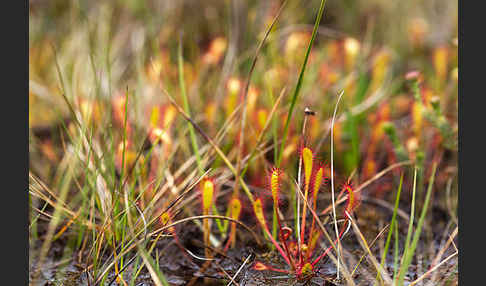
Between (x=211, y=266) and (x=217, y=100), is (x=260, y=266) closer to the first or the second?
(x=211, y=266)

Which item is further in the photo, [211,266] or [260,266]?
[211,266]

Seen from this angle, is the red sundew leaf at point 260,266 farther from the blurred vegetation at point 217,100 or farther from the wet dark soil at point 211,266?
the blurred vegetation at point 217,100

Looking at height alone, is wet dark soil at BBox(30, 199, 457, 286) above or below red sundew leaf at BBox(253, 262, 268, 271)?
below

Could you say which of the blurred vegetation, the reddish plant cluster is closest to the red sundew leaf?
the reddish plant cluster

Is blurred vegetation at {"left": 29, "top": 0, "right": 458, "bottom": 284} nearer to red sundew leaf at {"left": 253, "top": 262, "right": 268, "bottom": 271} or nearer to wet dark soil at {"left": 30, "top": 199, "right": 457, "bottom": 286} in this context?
wet dark soil at {"left": 30, "top": 199, "right": 457, "bottom": 286}

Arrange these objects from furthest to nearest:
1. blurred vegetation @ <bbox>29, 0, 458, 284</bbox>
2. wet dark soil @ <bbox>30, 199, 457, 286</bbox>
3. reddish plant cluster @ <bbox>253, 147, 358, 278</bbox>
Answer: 1. blurred vegetation @ <bbox>29, 0, 458, 284</bbox>
2. wet dark soil @ <bbox>30, 199, 457, 286</bbox>
3. reddish plant cluster @ <bbox>253, 147, 358, 278</bbox>

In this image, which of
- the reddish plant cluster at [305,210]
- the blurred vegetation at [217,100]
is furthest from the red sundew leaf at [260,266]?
the blurred vegetation at [217,100]

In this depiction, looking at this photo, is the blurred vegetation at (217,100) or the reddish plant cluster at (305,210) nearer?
the reddish plant cluster at (305,210)

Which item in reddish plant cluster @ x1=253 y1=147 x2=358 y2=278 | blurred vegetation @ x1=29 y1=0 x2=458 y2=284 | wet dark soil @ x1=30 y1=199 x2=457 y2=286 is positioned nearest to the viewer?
reddish plant cluster @ x1=253 y1=147 x2=358 y2=278

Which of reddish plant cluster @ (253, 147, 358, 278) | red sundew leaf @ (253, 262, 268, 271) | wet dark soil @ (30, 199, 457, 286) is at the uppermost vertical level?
reddish plant cluster @ (253, 147, 358, 278)

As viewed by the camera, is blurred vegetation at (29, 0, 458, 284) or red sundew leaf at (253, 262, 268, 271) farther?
blurred vegetation at (29, 0, 458, 284)

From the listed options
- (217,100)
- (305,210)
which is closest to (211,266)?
(305,210)

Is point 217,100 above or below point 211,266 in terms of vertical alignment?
above
